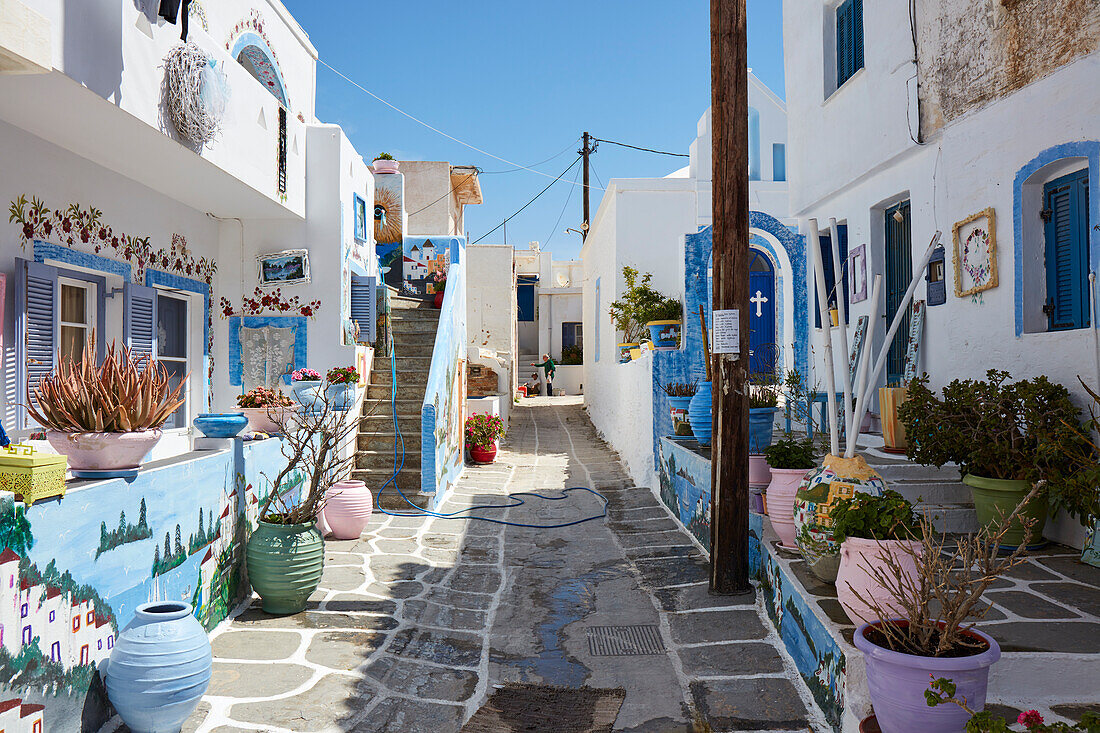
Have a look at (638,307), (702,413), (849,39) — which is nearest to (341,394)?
(702,413)

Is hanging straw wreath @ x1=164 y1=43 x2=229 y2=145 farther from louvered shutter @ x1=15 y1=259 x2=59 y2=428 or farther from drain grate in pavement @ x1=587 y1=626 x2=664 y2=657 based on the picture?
drain grate in pavement @ x1=587 y1=626 x2=664 y2=657

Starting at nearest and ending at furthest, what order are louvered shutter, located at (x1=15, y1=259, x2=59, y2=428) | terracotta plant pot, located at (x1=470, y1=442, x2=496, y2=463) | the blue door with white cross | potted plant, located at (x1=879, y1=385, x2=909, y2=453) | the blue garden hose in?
1. louvered shutter, located at (x1=15, y1=259, x2=59, y2=428)
2. potted plant, located at (x1=879, y1=385, x2=909, y2=453)
3. the blue garden hose
4. the blue door with white cross
5. terracotta plant pot, located at (x1=470, y1=442, x2=496, y2=463)

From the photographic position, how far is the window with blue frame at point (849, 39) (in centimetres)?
867

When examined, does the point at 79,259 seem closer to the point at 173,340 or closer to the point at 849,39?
the point at 173,340

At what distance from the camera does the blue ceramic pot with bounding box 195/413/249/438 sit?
5305 millimetres

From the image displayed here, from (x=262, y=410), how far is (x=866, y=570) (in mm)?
5025

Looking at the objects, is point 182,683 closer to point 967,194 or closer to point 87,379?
point 87,379

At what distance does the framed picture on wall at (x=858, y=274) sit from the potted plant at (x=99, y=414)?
24.4 feet

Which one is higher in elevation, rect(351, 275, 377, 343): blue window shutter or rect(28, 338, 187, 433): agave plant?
rect(351, 275, 377, 343): blue window shutter

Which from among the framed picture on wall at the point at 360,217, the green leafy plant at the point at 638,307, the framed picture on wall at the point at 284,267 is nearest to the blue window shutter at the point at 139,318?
the framed picture on wall at the point at 284,267

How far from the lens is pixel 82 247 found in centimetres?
634

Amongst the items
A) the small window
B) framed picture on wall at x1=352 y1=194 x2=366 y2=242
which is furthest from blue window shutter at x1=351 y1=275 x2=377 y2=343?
the small window

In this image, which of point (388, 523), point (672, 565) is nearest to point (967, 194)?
point (672, 565)

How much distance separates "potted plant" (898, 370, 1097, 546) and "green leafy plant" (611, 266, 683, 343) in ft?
22.7
